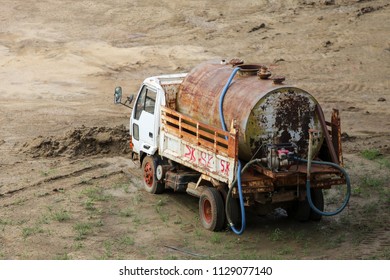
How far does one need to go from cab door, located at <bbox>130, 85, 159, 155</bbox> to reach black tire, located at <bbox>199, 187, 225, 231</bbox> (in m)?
2.02

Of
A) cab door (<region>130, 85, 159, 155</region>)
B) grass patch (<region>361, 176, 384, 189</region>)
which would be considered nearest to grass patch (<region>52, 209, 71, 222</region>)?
cab door (<region>130, 85, 159, 155</region>)

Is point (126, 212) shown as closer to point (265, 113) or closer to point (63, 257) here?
point (63, 257)

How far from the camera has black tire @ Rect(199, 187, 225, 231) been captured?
14906 mm

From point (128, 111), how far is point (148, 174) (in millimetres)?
6944

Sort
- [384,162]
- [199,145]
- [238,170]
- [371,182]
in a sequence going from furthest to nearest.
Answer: [384,162] → [371,182] → [199,145] → [238,170]

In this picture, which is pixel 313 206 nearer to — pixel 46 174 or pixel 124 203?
pixel 124 203

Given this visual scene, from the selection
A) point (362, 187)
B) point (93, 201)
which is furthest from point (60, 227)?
point (362, 187)

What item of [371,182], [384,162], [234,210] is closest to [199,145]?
[234,210]

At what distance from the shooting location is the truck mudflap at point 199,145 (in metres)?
14.4

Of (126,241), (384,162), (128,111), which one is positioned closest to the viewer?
(126,241)

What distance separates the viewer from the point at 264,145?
14.6 meters

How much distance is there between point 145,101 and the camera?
17406 mm

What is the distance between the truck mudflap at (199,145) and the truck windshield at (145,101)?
0.77 m

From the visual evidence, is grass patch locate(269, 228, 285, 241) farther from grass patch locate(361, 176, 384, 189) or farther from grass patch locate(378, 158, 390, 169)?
grass patch locate(378, 158, 390, 169)
